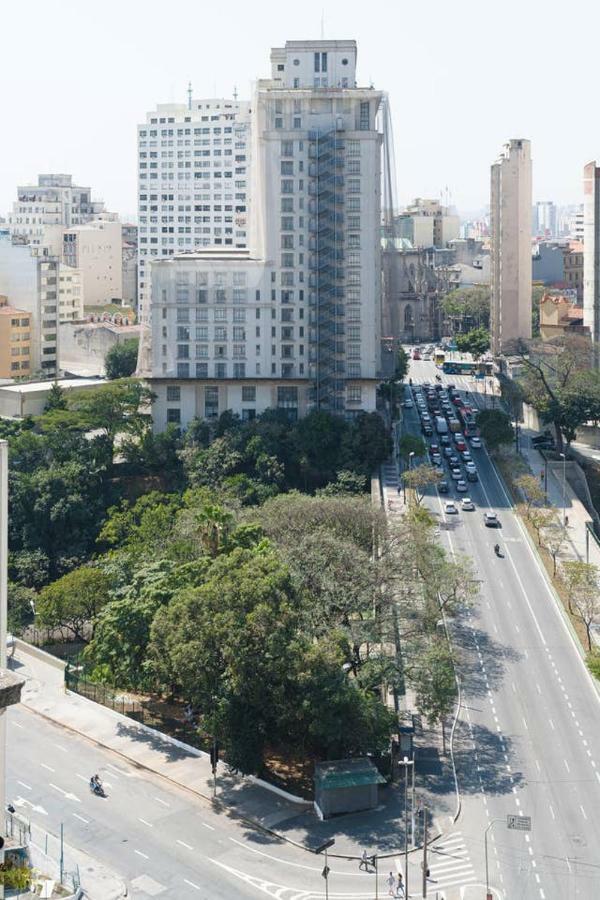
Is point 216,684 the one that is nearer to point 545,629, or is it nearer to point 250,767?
point 250,767

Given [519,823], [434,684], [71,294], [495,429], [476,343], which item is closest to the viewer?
[519,823]

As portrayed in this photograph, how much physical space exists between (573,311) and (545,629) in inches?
3452

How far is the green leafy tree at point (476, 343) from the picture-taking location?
6811 inches

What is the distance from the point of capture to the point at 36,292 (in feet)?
488

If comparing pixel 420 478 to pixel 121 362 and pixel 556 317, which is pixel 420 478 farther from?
pixel 556 317

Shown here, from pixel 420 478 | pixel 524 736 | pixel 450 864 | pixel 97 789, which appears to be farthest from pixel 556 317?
pixel 450 864

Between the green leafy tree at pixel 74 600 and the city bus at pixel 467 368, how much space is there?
87452 mm

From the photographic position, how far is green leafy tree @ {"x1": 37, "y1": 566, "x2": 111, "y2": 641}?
8381 cm

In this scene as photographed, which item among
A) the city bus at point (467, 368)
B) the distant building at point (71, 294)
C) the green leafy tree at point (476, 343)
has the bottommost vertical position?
the city bus at point (467, 368)

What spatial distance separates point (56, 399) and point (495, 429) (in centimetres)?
3957

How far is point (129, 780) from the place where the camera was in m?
64.1

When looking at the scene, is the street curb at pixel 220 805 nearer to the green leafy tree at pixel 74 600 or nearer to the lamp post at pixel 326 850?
the lamp post at pixel 326 850

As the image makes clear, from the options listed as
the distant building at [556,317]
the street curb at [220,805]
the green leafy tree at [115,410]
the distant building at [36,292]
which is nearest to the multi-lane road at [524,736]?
the street curb at [220,805]

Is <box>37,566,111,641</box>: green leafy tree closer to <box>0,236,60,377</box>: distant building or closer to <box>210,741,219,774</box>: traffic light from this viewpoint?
<box>210,741,219,774</box>: traffic light
